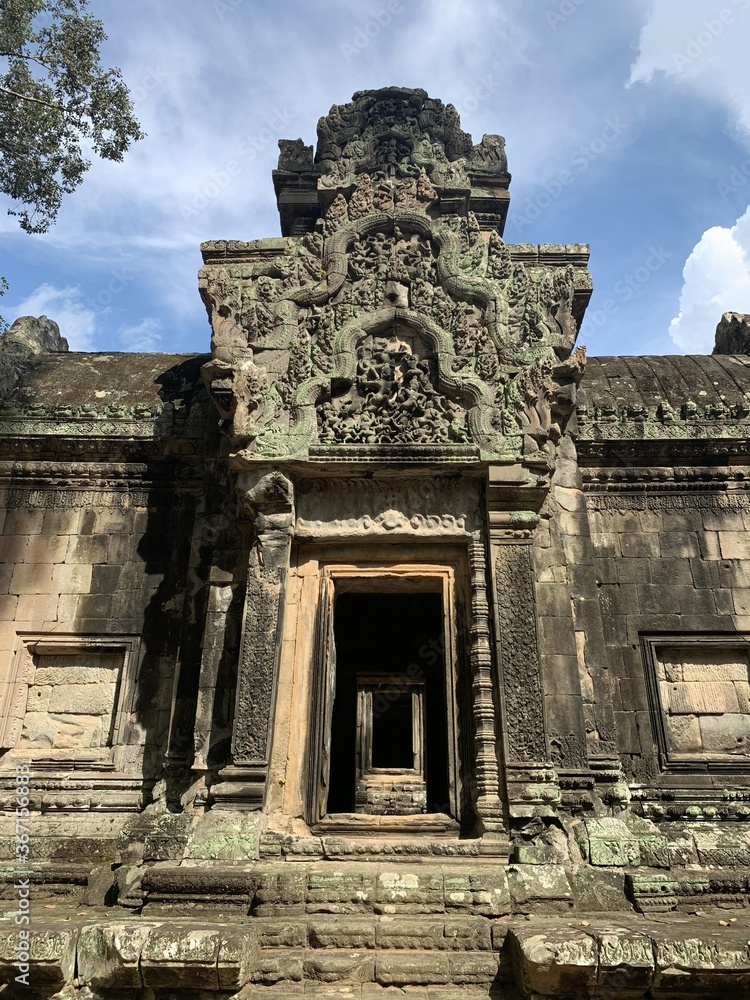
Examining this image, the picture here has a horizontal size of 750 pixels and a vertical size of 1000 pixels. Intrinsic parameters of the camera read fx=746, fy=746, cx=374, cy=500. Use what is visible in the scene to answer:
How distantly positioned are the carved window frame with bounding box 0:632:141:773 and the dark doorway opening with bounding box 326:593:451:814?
454 centimetres

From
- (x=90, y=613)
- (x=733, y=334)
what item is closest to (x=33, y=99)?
(x=90, y=613)

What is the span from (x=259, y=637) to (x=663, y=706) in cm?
433

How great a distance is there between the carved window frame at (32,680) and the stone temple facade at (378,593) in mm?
35

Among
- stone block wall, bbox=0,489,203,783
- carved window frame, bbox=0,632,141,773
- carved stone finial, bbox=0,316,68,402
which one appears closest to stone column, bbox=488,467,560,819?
stone block wall, bbox=0,489,203,783

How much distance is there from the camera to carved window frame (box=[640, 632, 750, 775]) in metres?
7.57

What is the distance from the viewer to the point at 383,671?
13.1 meters

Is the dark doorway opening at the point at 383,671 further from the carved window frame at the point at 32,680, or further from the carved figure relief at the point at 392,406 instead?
the carved figure relief at the point at 392,406

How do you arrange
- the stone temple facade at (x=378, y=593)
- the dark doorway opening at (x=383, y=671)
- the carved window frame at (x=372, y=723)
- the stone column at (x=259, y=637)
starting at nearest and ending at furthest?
the stone temple facade at (x=378, y=593)
the stone column at (x=259, y=637)
the dark doorway opening at (x=383, y=671)
the carved window frame at (x=372, y=723)

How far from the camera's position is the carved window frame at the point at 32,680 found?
7828 millimetres

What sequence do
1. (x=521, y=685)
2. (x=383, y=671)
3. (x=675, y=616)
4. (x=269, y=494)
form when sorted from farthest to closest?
(x=383, y=671)
(x=675, y=616)
(x=269, y=494)
(x=521, y=685)

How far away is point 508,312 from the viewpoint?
311 inches

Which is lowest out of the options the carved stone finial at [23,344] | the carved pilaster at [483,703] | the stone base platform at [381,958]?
the stone base platform at [381,958]

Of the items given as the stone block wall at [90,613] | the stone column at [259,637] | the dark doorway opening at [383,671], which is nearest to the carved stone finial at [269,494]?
the stone column at [259,637]

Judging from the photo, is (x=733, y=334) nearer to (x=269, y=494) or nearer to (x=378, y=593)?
(x=378, y=593)
